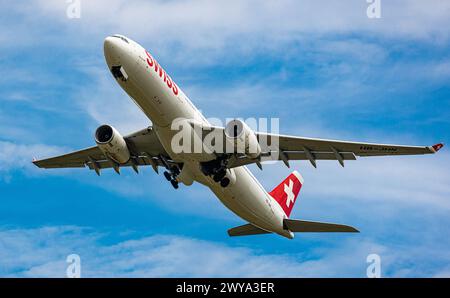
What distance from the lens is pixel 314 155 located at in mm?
39062

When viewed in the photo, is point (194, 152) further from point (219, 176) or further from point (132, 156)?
point (132, 156)

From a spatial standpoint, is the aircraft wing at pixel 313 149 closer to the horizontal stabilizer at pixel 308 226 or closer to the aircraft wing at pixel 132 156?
the aircraft wing at pixel 132 156

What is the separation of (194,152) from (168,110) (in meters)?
2.84

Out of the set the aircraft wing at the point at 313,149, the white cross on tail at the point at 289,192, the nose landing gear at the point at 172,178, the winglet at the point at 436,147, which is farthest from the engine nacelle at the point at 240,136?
the white cross on tail at the point at 289,192

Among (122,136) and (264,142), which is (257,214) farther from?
(122,136)

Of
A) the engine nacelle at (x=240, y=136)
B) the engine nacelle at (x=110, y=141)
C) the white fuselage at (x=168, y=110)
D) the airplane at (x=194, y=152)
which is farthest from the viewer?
the engine nacelle at (x=110, y=141)

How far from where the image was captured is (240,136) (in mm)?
35312

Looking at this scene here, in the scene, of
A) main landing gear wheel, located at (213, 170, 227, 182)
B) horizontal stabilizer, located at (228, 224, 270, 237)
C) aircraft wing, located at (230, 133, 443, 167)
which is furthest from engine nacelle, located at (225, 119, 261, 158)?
horizontal stabilizer, located at (228, 224, 270, 237)

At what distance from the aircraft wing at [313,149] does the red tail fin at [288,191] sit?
25.0 feet

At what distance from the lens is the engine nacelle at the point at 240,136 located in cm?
3538

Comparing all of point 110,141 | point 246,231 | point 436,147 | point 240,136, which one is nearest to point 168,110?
point 240,136

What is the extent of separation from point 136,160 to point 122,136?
10.0 feet
